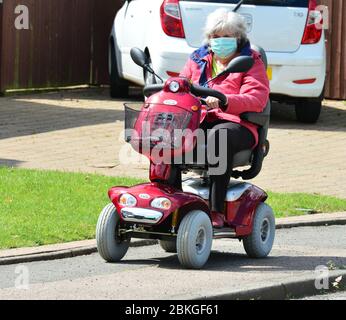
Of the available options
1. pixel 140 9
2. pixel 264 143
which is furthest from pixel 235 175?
pixel 140 9

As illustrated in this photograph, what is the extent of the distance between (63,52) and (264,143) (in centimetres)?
1078

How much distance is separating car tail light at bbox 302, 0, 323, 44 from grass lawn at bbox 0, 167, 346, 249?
435 cm

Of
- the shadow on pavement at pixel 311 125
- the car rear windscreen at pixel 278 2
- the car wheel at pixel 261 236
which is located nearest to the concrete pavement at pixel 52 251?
the car wheel at pixel 261 236

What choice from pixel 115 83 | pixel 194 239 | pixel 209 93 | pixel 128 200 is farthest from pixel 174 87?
pixel 115 83

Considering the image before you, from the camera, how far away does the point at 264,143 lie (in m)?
9.60

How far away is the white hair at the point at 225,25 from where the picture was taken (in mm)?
9469

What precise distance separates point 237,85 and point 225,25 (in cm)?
43

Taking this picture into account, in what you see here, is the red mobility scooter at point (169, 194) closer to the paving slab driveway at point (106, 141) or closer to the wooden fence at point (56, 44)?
the paving slab driveway at point (106, 141)

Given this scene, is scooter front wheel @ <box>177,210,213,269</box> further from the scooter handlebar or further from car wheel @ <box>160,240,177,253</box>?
the scooter handlebar

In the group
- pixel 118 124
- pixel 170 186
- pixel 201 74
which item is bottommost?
pixel 118 124

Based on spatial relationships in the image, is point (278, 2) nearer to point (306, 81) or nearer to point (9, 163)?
point (306, 81)

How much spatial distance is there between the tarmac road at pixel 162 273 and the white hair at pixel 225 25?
1.60 m

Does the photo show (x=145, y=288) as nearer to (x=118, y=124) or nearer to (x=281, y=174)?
(x=281, y=174)

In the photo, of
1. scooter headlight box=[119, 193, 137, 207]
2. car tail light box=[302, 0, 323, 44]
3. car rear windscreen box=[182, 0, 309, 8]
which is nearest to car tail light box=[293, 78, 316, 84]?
car tail light box=[302, 0, 323, 44]
